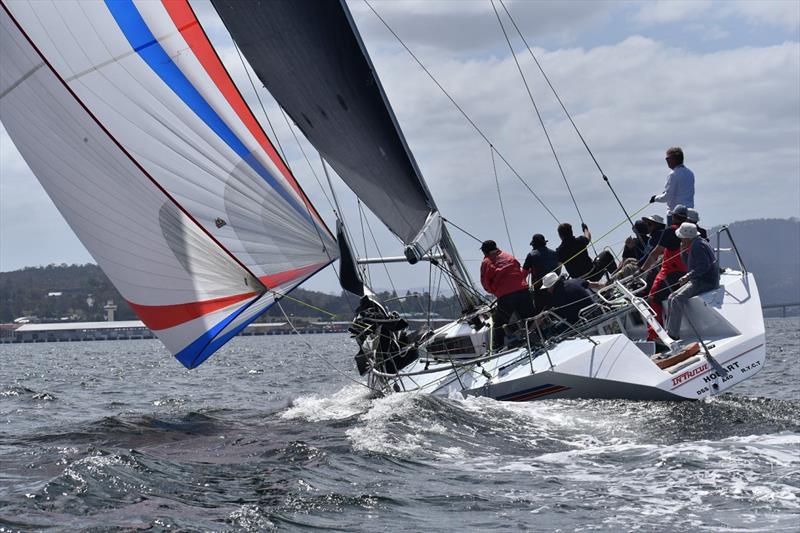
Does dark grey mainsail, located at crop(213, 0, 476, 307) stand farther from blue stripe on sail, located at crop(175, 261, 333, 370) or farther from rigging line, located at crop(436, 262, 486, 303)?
blue stripe on sail, located at crop(175, 261, 333, 370)

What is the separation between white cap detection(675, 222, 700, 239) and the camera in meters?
9.97

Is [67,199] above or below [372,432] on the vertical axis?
Answer: above

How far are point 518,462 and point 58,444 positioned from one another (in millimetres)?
3992

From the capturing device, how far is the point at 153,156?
9.45m

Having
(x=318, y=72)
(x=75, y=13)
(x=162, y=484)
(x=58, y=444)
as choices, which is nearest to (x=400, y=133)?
(x=318, y=72)

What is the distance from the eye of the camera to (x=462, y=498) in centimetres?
609

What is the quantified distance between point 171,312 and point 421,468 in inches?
145

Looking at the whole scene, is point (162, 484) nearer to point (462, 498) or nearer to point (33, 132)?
point (462, 498)

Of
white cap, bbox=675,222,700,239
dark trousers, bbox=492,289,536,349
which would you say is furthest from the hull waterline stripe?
white cap, bbox=675,222,700,239

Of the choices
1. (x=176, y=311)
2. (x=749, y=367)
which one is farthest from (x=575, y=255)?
(x=176, y=311)

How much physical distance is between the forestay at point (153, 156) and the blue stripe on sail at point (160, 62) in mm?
11

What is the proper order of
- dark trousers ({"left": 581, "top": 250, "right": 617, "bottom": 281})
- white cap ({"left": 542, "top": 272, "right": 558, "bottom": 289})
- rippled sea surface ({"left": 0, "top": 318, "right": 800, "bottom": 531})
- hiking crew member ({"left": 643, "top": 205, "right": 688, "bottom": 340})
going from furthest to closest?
dark trousers ({"left": 581, "top": 250, "right": 617, "bottom": 281}) < hiking crew member ({"left": 643, "top": 205, "right": 688, "bottom": 340}) < white cap ({"left": 542, "top": 272, "right": 558, "bottom": 289}) < rippled sea surface ({"left": 0, "top": 318, "right": 800, "bottom": 531})

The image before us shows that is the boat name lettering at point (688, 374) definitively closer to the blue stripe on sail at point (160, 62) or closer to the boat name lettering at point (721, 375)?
the boat name lettering at point (721, 375)

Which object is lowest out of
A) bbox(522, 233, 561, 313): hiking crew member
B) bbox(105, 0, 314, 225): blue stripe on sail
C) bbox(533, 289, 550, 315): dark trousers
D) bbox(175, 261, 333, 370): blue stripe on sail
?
bbox(175, 261, 333, 370): blue stripe on sail
